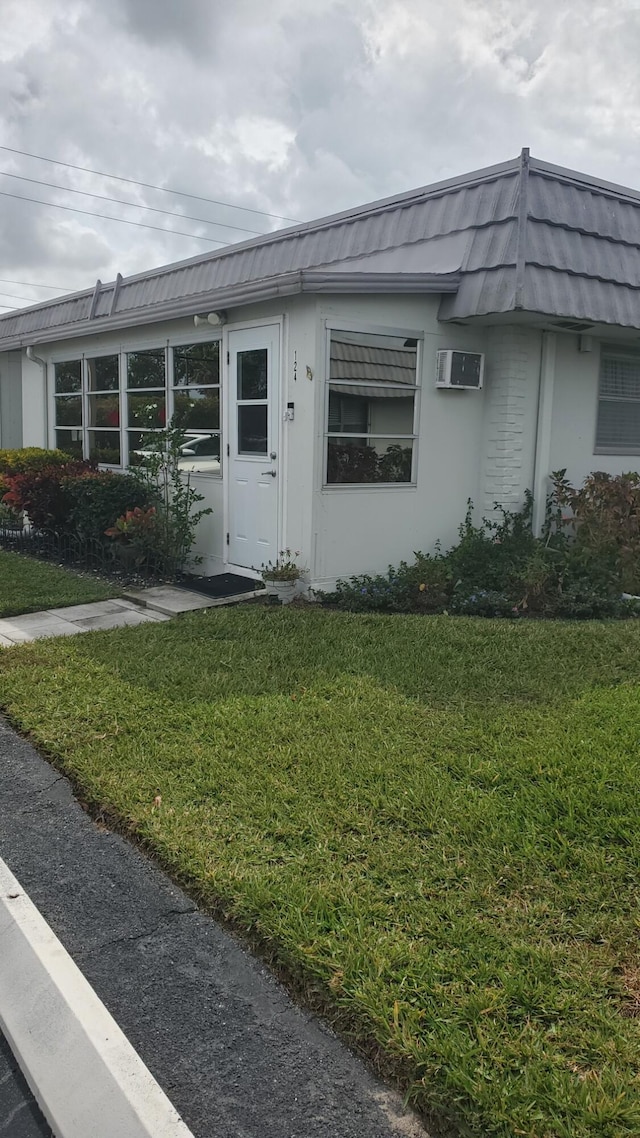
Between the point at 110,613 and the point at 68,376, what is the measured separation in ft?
19.6

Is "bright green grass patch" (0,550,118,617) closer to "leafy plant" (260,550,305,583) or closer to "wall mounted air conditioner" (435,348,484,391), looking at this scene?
"leafy plant" (260,550,305,583)

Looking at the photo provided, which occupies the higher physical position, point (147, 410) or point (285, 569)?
point (147, 410)

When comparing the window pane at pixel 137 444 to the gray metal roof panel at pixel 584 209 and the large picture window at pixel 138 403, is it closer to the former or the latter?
the large picture window at pixel 138 403

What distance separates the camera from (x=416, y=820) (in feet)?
11.1

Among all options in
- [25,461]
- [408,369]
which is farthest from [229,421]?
[25,461]

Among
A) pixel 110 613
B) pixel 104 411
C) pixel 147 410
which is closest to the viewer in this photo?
pixel 110 613

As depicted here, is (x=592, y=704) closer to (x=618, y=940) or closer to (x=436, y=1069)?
(x=618, y=940)

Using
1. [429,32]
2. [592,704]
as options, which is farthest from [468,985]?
[429,32]

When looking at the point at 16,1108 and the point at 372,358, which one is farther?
the point at 372,358

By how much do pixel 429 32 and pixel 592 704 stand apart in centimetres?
783

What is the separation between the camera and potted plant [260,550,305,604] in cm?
696

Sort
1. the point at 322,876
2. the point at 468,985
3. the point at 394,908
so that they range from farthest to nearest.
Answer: the point at 322,876, the point at 394,908, the point at 468,985

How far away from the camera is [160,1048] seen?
226 cm

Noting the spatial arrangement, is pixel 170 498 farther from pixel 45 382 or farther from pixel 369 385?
pixel 45 382
